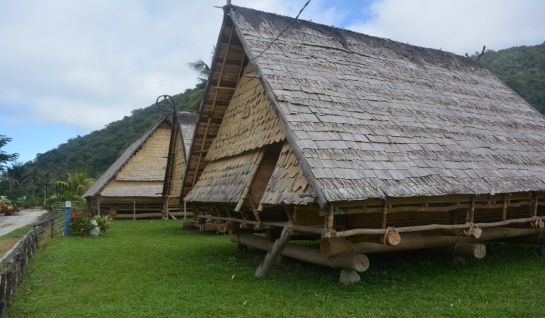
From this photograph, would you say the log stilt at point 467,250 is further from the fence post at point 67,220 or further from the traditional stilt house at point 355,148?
the fence post at point 67,220

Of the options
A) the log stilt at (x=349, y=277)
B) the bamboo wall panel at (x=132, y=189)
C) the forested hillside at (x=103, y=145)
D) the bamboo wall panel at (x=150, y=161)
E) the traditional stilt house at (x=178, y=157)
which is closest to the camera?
the log stilt at (x=349, y=277)

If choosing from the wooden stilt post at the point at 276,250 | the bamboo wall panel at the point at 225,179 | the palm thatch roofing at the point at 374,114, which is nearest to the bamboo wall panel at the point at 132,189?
the palm thatch roofing at the point at 374,114

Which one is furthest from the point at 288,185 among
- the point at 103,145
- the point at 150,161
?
the point at 103,145

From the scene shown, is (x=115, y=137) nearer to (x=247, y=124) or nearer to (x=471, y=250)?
(x=247, y=124)

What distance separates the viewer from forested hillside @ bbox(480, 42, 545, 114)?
25983mm

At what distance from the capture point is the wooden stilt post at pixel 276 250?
23.6 ft

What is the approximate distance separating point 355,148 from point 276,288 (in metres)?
2.64

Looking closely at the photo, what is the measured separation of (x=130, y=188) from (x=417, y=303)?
22123 millimetres

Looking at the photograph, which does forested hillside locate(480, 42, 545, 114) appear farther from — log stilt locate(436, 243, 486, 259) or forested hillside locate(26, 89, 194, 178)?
forested hillside locate(26, 89, 194, 178)

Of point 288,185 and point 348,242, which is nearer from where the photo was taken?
A: point 288,185

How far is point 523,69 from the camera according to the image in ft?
104

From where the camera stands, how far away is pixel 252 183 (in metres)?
8.45

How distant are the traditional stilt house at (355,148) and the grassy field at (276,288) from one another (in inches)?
20.0

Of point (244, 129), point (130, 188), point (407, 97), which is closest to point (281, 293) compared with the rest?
point (244, 129)
